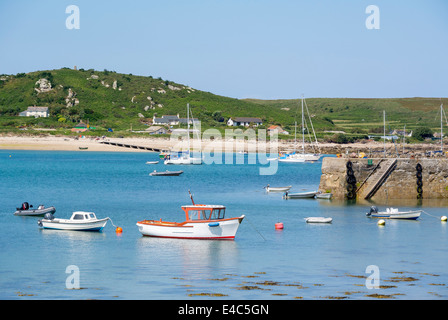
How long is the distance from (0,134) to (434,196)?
4776 inches

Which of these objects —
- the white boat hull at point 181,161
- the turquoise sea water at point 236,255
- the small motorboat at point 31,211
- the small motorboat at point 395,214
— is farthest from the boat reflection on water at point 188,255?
the white boat hull at point 181,161

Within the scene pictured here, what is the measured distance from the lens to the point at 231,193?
220 ft

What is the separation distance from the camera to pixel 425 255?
3425cm

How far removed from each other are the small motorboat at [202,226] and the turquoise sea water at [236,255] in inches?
19.2

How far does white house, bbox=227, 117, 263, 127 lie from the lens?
176 metres

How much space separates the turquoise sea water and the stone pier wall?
1.40 m

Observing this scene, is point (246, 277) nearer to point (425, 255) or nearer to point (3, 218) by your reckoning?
point (425, 255)

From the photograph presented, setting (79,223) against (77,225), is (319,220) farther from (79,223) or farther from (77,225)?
(77,225)

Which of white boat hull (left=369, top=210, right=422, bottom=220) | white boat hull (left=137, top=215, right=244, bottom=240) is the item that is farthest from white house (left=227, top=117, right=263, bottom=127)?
white boat hull (left=137, top=215, right=244, bottom=240)

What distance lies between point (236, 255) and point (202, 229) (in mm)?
3832
